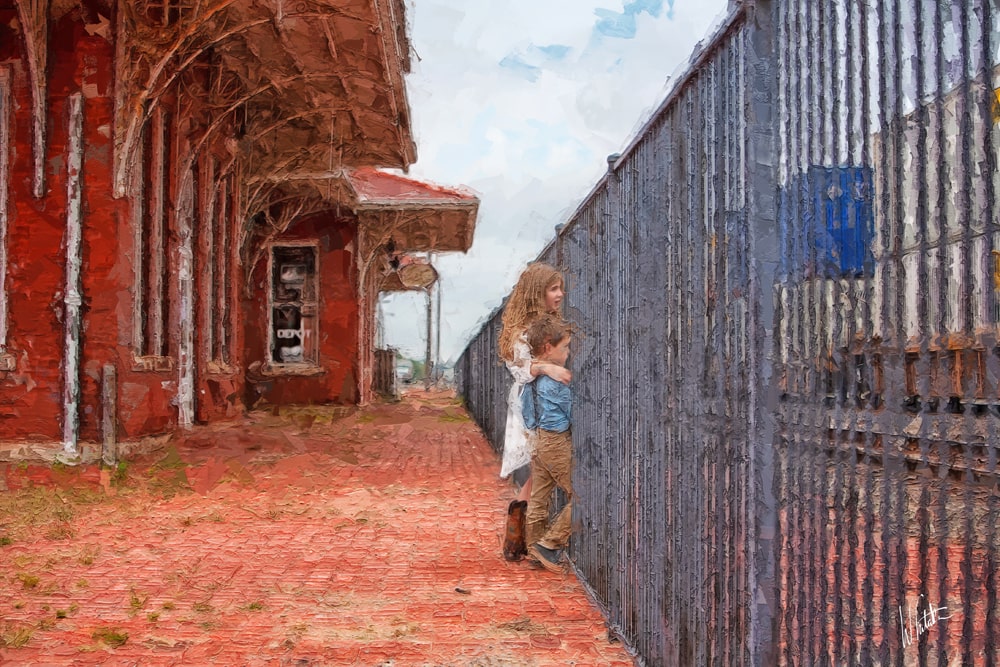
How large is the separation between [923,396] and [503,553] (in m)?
4.68

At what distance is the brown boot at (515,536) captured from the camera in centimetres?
582

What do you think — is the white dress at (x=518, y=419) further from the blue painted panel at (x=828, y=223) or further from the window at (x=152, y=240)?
the window at (x=152, y=240)

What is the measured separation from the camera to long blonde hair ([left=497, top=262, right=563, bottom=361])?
5492 mm

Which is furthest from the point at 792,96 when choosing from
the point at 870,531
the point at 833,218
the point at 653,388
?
the point at 653,388

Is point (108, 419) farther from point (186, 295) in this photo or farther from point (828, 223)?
Answer: point (828, 223)

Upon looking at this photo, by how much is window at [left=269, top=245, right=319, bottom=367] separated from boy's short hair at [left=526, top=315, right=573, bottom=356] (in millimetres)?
14883

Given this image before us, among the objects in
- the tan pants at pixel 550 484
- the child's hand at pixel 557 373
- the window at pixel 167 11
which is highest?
Result: the window at pixel 167 11

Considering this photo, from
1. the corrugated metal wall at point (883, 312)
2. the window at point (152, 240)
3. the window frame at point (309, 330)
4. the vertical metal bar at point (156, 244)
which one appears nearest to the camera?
the corrugated metal wall at point (883, 312)

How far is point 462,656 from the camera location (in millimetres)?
3988

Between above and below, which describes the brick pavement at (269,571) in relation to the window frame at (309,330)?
below

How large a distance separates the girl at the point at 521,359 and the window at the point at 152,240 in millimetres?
6057

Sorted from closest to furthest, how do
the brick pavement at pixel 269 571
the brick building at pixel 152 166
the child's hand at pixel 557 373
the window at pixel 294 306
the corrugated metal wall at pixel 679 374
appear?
the corrugated metal wall at pixel 679 374
the brick pavement at pixel 269 571
the child's hand at pixel 557 373
the brick building at pixel 152 166
the window at pixel 294 306

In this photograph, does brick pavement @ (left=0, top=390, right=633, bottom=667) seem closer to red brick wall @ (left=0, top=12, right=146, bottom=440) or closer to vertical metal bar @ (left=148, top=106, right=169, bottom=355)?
red brick wall @ (left=0, top=12, right=146, bottom=440)

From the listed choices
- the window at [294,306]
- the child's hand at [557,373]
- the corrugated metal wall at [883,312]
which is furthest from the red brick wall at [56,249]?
the window at [294,306]
